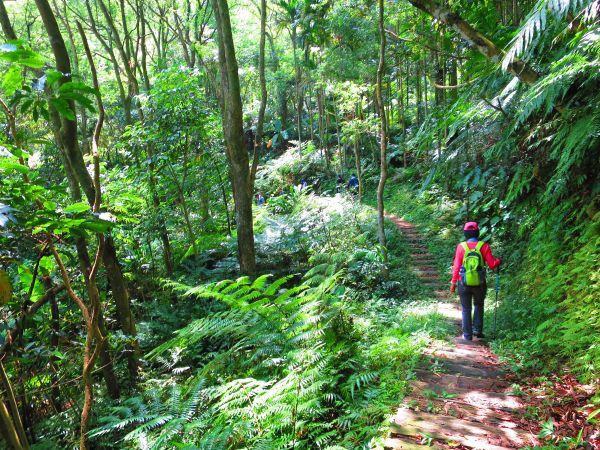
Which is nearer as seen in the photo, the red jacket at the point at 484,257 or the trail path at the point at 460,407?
the trail path at the point at 460,407

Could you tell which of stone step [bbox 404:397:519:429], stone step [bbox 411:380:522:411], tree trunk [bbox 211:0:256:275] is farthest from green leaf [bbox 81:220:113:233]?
tree trunk [bbox 211:0:256:275]

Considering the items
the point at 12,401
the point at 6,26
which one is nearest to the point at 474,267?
the point at 12,401

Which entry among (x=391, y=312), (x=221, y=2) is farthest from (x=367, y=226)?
(x=221, y=2)

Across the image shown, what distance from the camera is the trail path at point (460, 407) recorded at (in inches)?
104

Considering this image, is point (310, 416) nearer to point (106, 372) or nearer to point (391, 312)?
point (106, 372)

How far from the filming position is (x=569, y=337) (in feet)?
12.9

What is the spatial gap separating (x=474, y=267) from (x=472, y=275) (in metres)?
0.11

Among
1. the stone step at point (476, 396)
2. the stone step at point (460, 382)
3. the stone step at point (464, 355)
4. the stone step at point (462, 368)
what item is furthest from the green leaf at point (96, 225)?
the stone step at point (464, 355)

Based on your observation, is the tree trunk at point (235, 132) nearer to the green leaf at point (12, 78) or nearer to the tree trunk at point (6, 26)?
the tree trunk at point (6, 26)

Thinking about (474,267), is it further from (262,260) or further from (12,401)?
(262,260)

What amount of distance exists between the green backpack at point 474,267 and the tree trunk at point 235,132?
4.02 meters

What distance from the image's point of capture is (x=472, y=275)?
5.23 meters

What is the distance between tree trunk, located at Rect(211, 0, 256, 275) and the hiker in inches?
→ 155

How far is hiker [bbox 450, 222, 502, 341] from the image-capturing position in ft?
17.1
